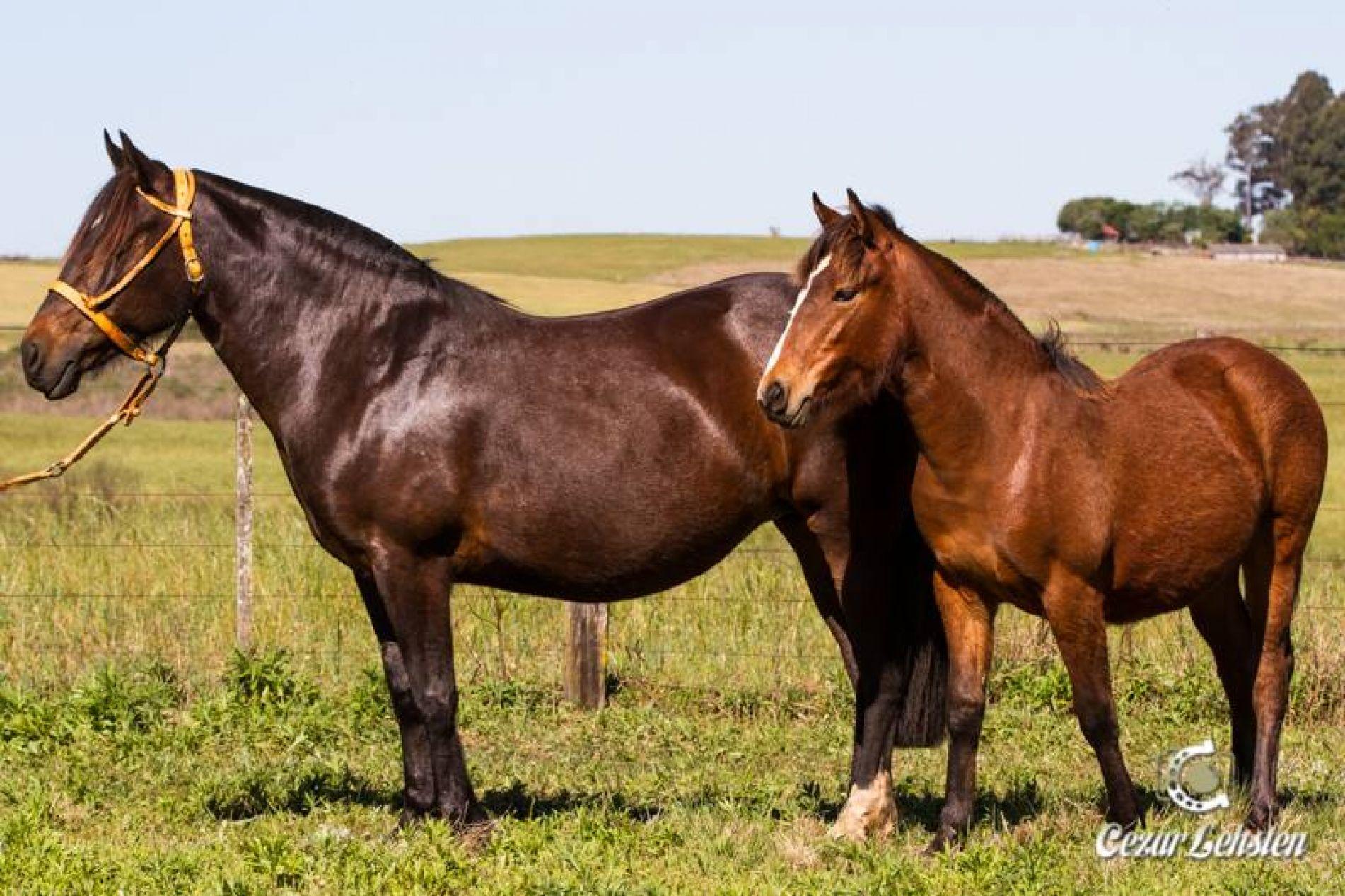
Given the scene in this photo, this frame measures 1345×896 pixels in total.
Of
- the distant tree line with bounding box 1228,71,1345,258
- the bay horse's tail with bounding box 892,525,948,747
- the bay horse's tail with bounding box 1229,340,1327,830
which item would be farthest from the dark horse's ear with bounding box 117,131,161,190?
the distant tree line with bounding box 1228,71,1345,258

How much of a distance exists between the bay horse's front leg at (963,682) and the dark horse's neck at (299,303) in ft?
6.54

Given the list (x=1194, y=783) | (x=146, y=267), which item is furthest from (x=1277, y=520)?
(x=146, y=267)

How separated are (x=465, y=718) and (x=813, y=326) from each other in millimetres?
3970

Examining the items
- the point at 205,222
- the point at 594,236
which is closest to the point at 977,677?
the point at 205,222

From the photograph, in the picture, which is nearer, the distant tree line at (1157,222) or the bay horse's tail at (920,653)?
the bay horse's tail at (920,653)

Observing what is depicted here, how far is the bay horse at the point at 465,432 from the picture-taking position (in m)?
5.90

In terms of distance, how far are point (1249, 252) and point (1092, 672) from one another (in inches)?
2877

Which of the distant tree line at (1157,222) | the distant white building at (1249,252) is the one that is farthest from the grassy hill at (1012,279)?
the distant tree line at (1157,222)

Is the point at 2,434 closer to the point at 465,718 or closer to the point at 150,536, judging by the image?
the point at 150,536

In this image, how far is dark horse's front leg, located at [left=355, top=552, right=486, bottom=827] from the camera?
586cm

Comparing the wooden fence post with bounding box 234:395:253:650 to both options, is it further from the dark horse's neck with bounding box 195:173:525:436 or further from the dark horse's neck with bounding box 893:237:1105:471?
the dark horse's neck with bounding box 893:237:1105:471

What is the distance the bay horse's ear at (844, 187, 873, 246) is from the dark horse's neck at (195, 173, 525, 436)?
151 centimetres

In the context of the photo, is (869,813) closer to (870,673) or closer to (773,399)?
(870,673)

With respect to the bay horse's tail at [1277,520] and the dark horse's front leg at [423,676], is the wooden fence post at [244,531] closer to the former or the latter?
the dark horse's front leg at [423,676]
